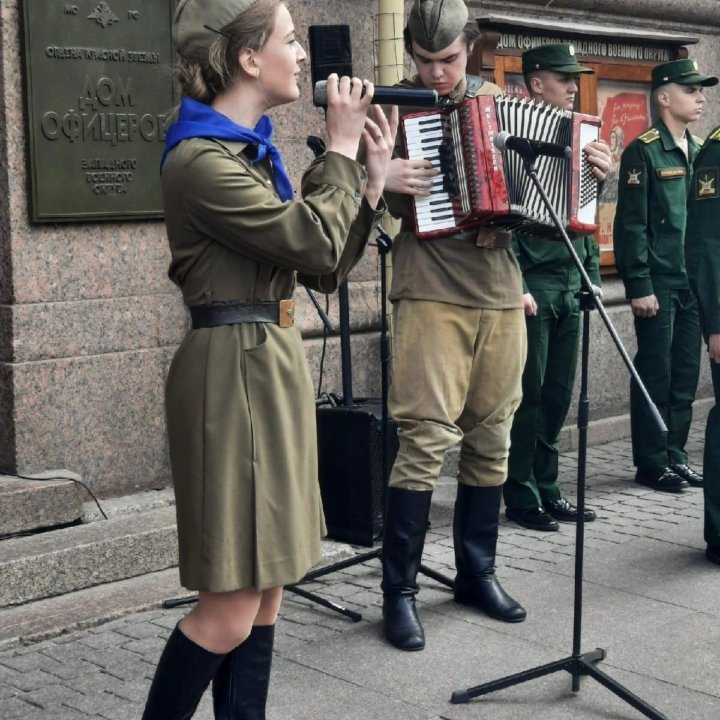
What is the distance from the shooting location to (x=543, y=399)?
6824 millimetres

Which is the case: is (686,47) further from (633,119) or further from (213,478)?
(213,478)

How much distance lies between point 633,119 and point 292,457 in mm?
6843

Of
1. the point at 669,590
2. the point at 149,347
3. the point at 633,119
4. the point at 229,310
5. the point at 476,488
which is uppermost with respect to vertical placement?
the point at 633,119

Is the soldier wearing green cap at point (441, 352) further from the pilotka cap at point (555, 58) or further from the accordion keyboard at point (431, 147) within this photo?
the pilotka cap at point (555, 58)

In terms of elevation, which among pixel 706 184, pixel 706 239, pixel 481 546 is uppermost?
pixel 706 184

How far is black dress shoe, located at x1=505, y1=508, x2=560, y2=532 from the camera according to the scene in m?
6.44

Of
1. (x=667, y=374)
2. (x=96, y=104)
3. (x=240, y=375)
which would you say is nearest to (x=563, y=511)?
(x=667, y=374)

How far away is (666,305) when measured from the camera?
297 inches

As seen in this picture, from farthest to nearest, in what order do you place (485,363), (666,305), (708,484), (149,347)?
(666,305), (149,347), (708,484), (485,363)

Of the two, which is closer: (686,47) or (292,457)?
(292,457)

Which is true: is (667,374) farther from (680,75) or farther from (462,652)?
(462,652)

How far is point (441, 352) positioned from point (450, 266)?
1.00 feet

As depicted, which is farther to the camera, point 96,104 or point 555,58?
point 555,58

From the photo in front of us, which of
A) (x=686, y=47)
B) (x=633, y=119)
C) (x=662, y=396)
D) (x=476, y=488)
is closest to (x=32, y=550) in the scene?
(x=476, y=488)
